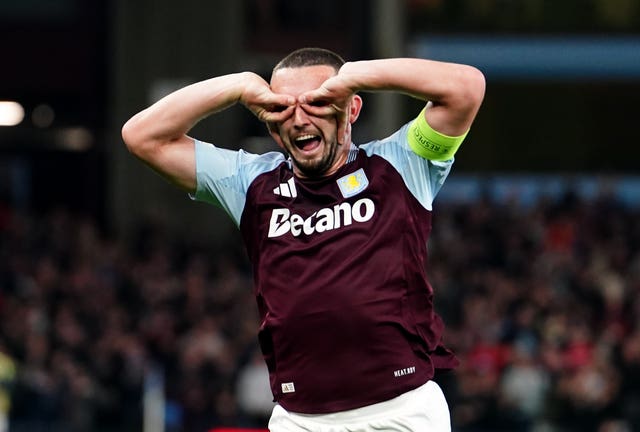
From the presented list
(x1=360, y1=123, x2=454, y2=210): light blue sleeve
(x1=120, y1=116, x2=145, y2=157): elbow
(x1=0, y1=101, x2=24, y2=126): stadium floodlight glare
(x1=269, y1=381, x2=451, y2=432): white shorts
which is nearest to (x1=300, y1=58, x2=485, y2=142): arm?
(x1=360, y1=123, x2=454, y2=210): light blue sleeve

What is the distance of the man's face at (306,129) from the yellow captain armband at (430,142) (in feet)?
0.75

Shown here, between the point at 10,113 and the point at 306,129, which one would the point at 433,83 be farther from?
the point at 10,113

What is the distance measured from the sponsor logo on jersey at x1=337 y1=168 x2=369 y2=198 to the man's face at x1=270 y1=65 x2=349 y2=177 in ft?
0.22

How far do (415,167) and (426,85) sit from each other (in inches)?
10.2

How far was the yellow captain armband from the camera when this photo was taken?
424 centimetres

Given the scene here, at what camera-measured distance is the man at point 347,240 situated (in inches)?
161

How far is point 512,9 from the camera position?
771 inches

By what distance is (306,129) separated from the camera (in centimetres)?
A: 410

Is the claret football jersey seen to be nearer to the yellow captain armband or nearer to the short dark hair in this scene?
the yellow captain armband

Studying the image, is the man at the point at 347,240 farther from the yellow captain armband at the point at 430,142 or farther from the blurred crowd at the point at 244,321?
the blurred crowd at the point at 244,321

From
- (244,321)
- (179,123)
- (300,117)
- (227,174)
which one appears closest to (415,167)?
(300,117)

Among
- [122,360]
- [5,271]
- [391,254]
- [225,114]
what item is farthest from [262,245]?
[225,114]

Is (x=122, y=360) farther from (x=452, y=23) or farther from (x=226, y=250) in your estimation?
(x=452, y=23)

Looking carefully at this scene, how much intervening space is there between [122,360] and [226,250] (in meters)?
3.24
